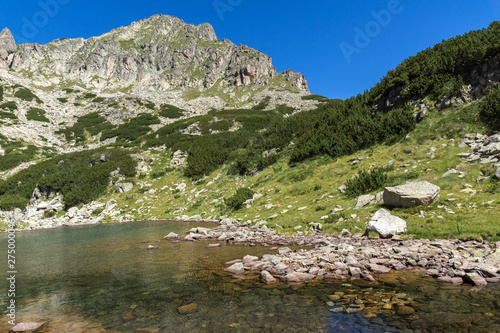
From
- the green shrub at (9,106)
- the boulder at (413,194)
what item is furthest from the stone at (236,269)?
the green shrub at (9,106)

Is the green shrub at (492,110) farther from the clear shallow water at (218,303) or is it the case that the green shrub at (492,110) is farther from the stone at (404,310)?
the stone at (404,310)

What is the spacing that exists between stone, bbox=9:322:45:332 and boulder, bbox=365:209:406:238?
12.4 m

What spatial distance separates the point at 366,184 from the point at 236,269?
11.9m

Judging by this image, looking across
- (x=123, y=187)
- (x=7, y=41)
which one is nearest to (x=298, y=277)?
(x=123, y=187)

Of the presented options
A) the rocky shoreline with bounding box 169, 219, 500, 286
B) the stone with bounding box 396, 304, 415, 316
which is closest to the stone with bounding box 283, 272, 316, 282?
the rocky shoreline with bounding box 169, 219, 500, 286

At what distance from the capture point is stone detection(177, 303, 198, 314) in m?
6.30

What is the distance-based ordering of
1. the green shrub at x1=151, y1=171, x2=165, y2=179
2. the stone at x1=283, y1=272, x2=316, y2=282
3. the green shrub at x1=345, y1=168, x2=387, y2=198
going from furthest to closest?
the green shrub at x1=151, y1=171, x2=165, y2=179 < the green shrub at x1=345, y1=168, x2=387, y2=198 < the stone at x1=283, y1=272, x2=316, y2=282

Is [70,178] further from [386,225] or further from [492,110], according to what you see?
[492,110]

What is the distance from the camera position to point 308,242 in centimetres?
1238

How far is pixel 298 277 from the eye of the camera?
7.88m

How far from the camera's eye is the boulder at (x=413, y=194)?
495 inches

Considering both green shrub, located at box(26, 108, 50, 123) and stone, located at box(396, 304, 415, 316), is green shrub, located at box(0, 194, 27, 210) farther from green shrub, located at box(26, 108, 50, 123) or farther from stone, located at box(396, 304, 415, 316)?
green shrub, located at box(26, 108, 50, 123)

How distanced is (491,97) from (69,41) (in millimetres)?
219408

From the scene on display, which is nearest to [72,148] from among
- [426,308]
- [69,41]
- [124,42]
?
[426,308]
